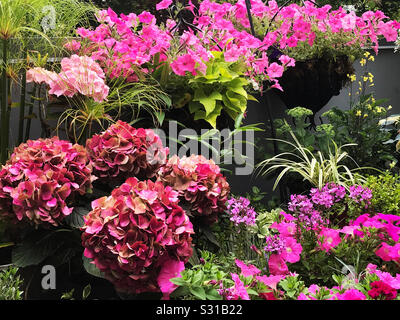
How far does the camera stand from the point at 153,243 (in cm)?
147

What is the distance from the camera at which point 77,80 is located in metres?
2.09

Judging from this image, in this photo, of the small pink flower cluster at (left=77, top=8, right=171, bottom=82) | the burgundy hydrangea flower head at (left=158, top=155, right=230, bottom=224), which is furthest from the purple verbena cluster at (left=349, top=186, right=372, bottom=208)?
the small pink flower cluster at (left=77, top=8, right=171, bottom=82)

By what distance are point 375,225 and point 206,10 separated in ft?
5.86

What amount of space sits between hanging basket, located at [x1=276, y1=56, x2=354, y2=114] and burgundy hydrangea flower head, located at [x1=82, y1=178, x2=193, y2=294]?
5.93 ft

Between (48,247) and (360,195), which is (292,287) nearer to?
(360,195)

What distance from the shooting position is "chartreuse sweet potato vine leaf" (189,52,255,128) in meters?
2.43

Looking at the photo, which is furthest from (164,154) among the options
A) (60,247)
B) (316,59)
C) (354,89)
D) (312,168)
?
(354,89)

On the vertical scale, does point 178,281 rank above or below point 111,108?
below

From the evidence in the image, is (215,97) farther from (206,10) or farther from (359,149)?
(359,149)

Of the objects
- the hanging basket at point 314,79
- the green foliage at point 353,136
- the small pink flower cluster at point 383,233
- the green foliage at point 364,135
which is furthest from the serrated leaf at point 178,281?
the hanging basket at point 314,79

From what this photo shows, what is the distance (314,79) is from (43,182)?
1953 millimetres

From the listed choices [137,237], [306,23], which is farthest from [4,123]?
[306,23]

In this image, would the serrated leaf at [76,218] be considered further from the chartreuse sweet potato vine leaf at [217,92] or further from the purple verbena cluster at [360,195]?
the purple verbena cluster at [360,195]

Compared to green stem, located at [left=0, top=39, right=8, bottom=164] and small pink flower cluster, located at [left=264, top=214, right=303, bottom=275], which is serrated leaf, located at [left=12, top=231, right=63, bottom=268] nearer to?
green stem, located at [left=0, top=39, right=8, bottom=164]
